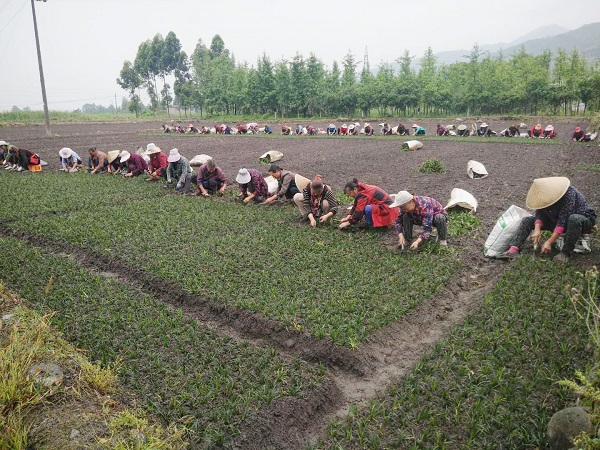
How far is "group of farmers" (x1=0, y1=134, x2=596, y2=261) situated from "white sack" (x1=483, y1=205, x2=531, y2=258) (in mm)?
98

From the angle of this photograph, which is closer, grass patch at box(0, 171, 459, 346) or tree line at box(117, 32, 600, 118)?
grass patch at box(0, 171, 459, 346)

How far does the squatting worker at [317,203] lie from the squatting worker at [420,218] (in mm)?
1941

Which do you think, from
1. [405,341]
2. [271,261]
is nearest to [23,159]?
[271,261]

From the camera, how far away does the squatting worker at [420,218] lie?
290 inches

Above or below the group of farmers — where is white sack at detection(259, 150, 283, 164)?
above

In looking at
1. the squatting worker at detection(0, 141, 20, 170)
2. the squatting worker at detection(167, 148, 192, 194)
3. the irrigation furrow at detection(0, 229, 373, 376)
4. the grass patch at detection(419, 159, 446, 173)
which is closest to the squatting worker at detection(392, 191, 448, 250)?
the irrigation furrow at detection(0, 229, 373, 376)

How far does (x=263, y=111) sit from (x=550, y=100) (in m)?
37.2

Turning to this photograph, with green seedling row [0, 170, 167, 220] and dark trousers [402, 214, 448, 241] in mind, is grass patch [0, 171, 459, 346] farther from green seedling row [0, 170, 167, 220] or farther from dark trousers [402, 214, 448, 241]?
green seedling row [0, 170, 167, 220]

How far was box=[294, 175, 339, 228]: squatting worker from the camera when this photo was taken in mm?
9289

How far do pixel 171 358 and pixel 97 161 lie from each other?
15.2 metres

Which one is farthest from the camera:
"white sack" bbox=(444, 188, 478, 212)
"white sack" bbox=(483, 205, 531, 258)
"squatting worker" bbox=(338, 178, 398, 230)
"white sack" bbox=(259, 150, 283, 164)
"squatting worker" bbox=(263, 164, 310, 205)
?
"white sack" bbox=(259, 150, 283, 164)

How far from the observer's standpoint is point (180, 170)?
1379cm

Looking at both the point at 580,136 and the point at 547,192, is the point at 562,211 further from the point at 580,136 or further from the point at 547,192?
the point at 580,136

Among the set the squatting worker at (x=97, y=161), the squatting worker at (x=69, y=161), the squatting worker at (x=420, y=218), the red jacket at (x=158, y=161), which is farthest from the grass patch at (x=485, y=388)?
the squatting worker at (x=69, y=161)
